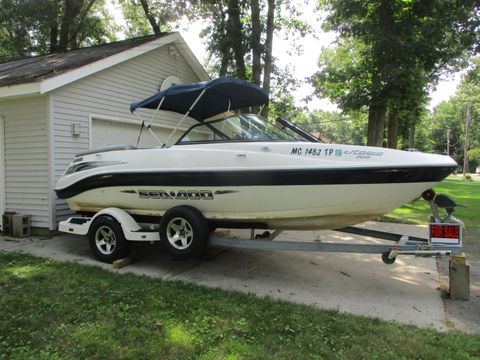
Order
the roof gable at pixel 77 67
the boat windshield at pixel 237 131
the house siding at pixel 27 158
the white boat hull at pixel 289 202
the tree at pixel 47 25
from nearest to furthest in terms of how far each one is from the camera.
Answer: the white boat hull at pixel 289 202 → the boat windshield at pixel 237 131 → the roof gable at pixel 77 67 → the house siding at pixel 27 158 → the tree at pixel 47 25

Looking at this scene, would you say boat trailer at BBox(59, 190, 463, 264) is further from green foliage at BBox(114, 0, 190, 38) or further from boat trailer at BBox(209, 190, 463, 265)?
green foliage at BBox(114, 0, 190, 38)

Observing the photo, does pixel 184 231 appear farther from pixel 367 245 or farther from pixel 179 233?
pixel 367 245

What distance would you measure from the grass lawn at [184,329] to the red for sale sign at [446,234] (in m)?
1.09

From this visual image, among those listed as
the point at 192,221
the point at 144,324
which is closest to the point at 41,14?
the point at 192,221

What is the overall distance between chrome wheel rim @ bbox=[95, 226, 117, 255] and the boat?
15.6 inches

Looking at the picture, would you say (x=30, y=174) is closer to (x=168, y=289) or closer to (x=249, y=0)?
(x=168, y=289)

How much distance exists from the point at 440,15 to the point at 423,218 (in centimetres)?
568

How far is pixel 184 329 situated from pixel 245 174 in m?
1.94

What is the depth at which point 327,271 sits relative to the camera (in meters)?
5.61

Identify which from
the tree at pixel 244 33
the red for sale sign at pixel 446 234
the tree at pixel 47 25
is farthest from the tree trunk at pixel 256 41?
the tree at pixel 47 25

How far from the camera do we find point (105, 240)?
5.99 meters

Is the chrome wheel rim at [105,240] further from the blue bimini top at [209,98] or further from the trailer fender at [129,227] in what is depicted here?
the blue bimini top at [209,98]

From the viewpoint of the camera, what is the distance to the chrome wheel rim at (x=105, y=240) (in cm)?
589

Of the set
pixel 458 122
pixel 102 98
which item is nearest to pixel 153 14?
pixel 102 98
